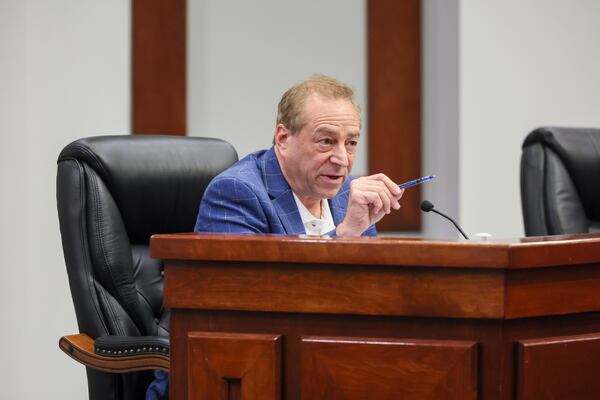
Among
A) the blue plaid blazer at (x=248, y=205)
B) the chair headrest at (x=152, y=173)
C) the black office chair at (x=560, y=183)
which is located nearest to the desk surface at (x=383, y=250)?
the blue plaid blazer at (x=248, y=205)

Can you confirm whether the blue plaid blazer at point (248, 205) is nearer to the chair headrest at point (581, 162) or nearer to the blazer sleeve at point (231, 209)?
the blazer sleeve at point (231, 209)

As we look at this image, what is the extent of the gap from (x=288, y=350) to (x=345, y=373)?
86 millimetres

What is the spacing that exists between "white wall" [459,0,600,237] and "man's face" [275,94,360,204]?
167cm

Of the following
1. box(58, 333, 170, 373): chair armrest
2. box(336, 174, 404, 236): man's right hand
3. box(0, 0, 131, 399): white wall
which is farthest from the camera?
box(0, 0, 131, 399): white wall

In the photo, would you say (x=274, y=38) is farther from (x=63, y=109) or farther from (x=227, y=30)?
(x=63, y=109)

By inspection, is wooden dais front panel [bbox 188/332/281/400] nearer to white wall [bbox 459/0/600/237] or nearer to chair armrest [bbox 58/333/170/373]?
chair armrest [bbox 58/333/170/373]

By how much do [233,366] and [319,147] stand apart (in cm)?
90

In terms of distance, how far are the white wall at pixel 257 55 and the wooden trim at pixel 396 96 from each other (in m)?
0.07

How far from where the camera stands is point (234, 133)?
363 centimetres

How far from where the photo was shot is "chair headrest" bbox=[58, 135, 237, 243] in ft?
6.97

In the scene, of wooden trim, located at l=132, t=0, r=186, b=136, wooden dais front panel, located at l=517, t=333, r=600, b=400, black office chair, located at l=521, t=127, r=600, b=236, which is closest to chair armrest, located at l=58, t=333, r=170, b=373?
wooden dais front panel, located at l=517, t=333, r=600, b=400

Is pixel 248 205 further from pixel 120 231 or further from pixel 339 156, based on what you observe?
pixel 120 231

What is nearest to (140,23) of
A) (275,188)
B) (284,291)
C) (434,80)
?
(434,80)

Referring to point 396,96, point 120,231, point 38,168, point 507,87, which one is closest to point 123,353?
point 120,231
